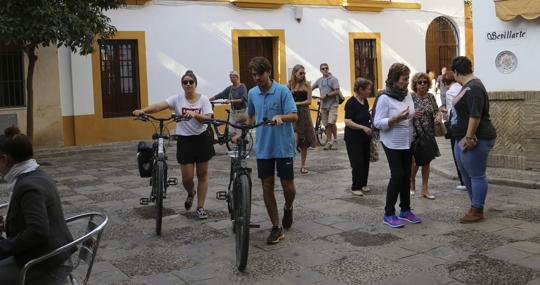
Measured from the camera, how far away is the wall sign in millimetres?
9227

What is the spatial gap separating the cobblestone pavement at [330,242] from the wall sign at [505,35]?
95.8 inches

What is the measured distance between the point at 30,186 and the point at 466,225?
4.32 metres

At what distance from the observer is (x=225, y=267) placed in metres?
5.02

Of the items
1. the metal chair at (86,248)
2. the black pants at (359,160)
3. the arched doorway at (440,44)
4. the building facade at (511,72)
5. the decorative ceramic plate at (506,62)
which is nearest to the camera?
the metal chair at (86,248)

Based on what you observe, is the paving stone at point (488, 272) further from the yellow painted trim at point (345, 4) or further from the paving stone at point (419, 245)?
the yellow painted trim at point (345, 4)

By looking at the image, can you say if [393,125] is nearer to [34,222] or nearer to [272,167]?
[272,167]

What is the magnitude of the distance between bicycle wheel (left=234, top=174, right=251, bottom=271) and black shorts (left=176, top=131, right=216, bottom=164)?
5.15 feet

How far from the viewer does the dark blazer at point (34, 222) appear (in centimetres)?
319

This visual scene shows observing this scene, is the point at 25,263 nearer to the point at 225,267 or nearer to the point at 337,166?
the point at 225,267

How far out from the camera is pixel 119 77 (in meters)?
15.5

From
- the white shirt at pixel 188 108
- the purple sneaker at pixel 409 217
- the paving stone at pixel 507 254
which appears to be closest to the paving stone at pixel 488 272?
the paving stone at pixel 507 254

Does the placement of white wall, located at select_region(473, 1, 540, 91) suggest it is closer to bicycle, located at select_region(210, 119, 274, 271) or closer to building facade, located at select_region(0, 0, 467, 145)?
bicycle, located at select_region(210, 119, 274, 271)

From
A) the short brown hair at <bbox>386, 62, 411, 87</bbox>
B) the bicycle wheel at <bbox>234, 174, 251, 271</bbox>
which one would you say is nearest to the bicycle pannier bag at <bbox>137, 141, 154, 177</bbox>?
the bicycle wheel at <bbox>234, 174, 251, 271</bbox>

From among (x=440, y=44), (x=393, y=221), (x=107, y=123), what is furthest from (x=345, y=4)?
(x=393, y=221)
